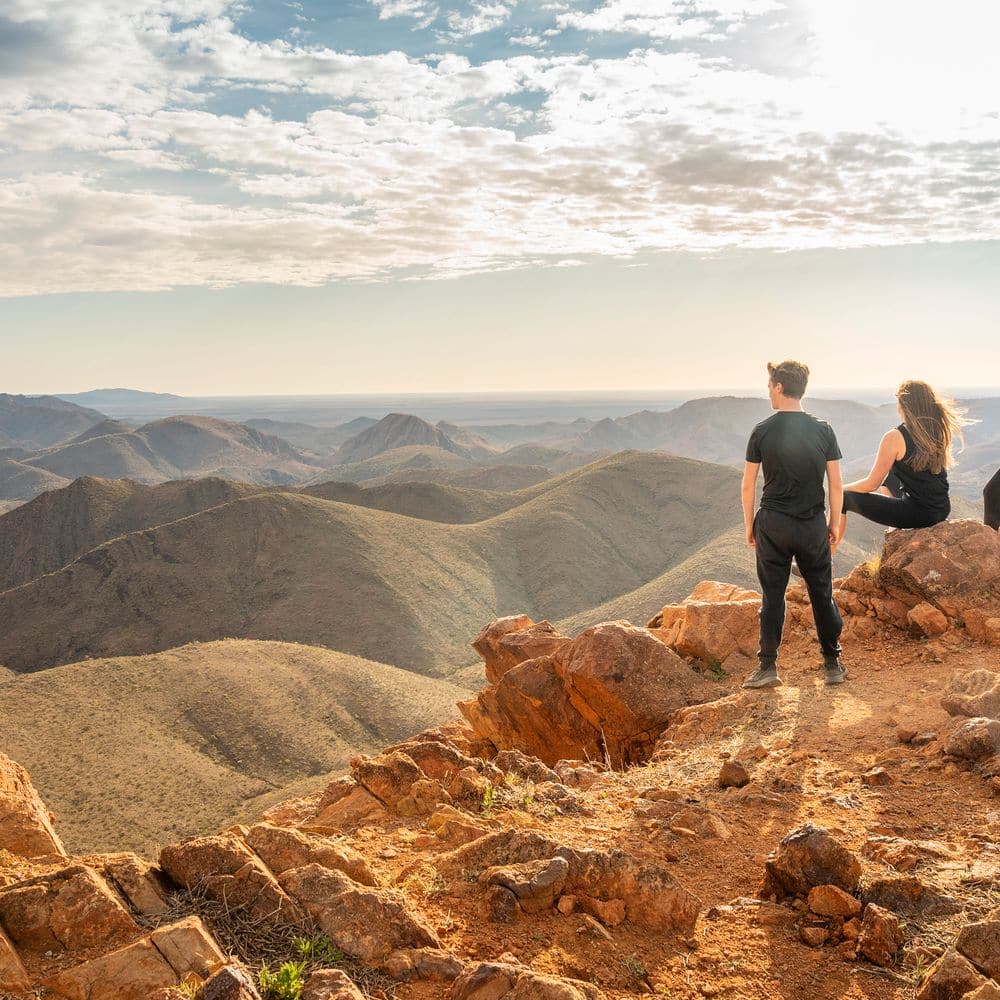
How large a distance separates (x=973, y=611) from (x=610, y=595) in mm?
69798

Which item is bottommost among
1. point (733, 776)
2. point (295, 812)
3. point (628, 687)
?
point (295, 812)

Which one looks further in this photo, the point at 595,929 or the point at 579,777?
the point at 579,777

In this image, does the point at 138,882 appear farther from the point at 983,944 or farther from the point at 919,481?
the point at 919,481

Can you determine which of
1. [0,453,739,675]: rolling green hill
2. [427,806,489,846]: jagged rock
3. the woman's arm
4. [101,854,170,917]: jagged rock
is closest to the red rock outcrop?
the woman's arm

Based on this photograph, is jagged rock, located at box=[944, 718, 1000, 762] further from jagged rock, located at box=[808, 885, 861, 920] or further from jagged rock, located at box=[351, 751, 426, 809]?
jagged rock, located at box=[351, 751, 426, 809]

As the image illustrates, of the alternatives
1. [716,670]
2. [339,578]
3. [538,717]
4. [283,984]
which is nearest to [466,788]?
[283,984]

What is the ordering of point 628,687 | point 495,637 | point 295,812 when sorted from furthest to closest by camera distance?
1. point 495,637
2. point 628,687
3. point 295,812

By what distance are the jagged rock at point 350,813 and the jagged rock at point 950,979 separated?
3776mm

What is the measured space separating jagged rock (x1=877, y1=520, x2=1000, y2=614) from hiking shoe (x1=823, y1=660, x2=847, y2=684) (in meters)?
1.52

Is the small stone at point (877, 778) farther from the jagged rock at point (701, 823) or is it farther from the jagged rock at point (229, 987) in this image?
the jagged rock at point (229, 987)

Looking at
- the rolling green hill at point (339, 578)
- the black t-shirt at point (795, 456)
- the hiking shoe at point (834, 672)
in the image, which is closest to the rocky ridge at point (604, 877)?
the hiking shoe at point (834, 672)

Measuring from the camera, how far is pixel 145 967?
2924 mm

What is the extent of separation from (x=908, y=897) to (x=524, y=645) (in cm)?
898

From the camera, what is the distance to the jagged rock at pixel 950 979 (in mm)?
2793
